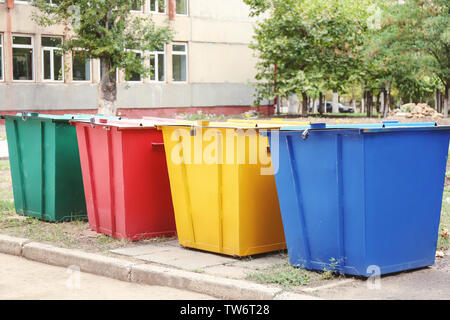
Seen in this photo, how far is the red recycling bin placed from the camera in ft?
22.7

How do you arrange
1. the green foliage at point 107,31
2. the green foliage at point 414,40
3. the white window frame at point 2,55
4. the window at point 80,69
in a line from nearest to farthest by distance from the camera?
the green foliage at point 107,31 → the white window frame at point 2,55 → the green foliage at point 414,40 → the window at point 80,69

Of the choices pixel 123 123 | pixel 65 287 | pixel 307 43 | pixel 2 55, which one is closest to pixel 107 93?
pixel 2 55

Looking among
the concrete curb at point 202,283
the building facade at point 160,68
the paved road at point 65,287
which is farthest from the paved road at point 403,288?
the building facade at point 160,68

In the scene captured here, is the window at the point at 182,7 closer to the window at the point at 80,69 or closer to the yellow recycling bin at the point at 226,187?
the window at the point at 80,69

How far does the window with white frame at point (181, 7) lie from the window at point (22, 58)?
301 inches

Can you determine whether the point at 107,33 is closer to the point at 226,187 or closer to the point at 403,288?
the point at 226,187

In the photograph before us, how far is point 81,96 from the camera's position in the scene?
29.0 metres

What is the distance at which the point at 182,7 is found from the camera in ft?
107

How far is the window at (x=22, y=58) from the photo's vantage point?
27.2 m

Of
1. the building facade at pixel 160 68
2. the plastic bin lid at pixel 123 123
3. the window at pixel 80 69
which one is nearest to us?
the plastic bin lid at pixel 123 123

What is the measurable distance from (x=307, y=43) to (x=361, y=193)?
92.4ft

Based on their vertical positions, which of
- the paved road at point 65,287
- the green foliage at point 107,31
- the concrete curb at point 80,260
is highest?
the green foliage at point 107,31

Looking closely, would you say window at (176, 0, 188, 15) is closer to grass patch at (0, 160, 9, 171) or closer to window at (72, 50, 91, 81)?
window at (72, 50, 91, 81)

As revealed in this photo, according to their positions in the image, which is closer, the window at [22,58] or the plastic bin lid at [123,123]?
the plastic bin lid at [123,123]
